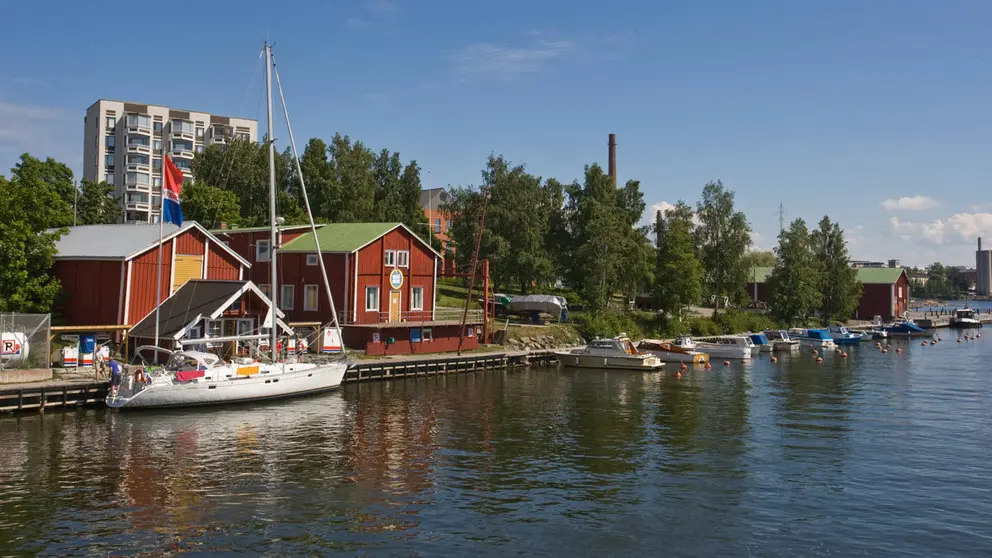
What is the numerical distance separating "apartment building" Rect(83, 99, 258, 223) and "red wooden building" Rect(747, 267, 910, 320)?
9039 centimetres

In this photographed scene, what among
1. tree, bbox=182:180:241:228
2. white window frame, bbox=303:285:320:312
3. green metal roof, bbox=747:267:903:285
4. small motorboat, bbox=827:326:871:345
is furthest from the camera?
green metal roof, bbox=747:267:903:285

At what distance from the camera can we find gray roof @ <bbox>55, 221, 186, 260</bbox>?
152ft

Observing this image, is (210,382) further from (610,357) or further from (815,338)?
(815,338)

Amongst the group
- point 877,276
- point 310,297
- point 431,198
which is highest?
point 431,198

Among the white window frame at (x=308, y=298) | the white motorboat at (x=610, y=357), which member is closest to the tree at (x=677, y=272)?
the white motorboat at (x=610, y=357)

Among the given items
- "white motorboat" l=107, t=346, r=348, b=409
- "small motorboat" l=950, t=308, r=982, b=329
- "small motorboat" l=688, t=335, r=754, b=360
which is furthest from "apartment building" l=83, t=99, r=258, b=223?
"small motorboat" l=950, t=308, r=982, b=329

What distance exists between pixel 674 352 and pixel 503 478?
144 feet

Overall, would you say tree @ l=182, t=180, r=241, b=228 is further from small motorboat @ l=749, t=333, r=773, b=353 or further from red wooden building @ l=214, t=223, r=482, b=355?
small motorboat @ l=749, t=333, r=773, b=353

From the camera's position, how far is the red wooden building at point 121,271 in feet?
149

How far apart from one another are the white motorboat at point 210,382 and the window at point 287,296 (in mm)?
15611

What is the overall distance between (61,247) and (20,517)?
31.8 m

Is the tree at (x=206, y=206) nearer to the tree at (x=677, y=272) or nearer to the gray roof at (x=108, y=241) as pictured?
the gray roof at (x=108, y=241)

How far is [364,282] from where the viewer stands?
57156 millimetres

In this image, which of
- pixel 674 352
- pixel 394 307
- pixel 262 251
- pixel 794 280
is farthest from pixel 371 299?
pixel 794 280
